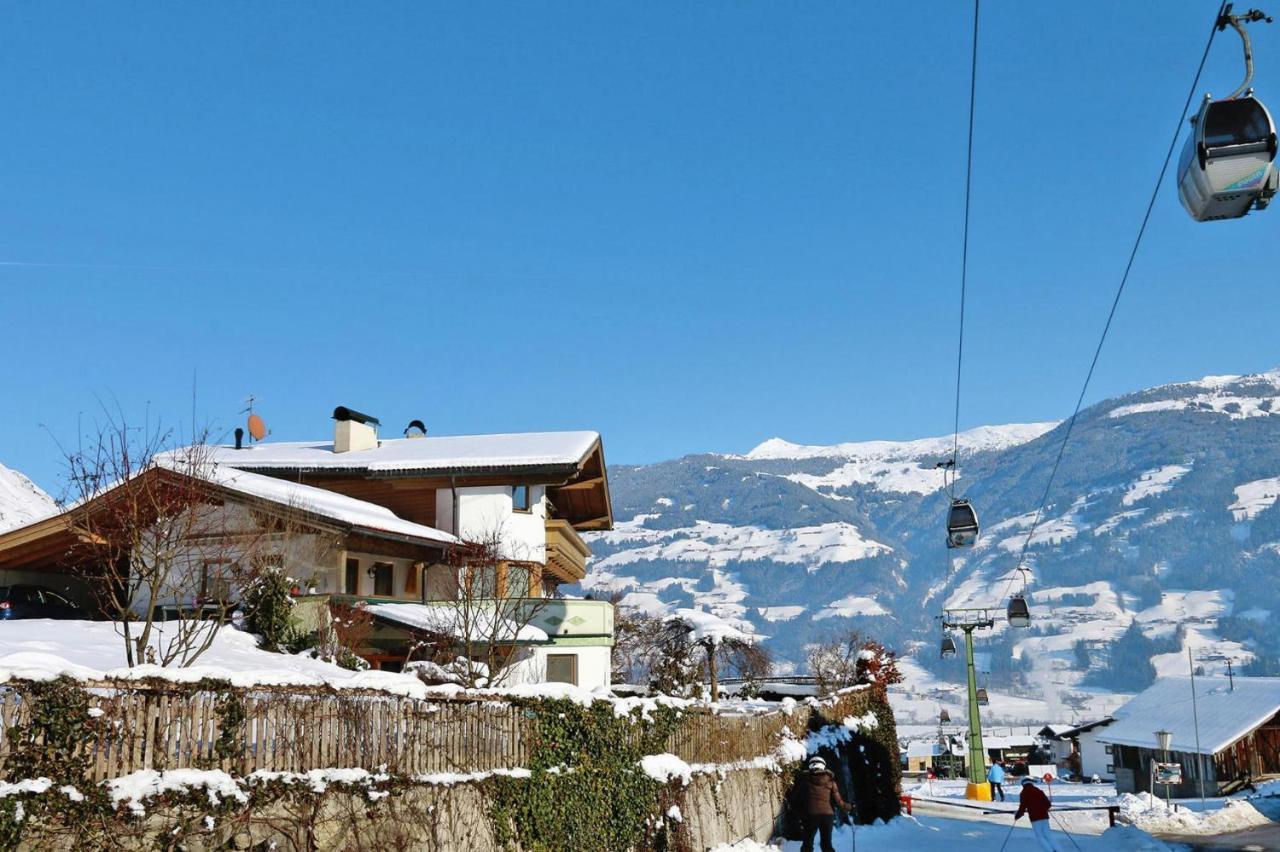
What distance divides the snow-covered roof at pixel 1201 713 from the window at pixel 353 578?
1799 inches

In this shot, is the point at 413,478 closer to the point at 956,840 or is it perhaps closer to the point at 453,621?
the point at 453,621

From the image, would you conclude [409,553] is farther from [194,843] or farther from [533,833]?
[194,843]

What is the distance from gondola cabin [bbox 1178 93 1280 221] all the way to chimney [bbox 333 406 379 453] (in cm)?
3315

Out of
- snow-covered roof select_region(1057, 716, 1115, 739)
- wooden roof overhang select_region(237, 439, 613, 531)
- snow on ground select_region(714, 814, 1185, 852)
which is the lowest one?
snow-covered roof select_region(1057, 716, 1115, 739)

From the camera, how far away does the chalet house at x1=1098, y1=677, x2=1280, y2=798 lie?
5897 centimetres

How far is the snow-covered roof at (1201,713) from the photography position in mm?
59562

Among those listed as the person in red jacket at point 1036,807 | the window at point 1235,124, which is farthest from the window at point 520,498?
the window at point 1235,124

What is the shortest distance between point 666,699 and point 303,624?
9.47 m

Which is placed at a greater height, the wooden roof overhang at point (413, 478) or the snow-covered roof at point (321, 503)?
the wooden roof overhang at point (413, 478)

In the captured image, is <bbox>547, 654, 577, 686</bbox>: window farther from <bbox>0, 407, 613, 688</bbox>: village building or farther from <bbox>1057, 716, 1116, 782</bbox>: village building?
<bbox>1057, 716, 1116, 782</bbox>: village building

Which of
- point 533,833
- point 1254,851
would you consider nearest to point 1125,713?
point 1254,851

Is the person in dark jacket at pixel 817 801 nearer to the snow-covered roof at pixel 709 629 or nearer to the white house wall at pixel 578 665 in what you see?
the white house wall at pixel 578 665

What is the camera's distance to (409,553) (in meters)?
30.2

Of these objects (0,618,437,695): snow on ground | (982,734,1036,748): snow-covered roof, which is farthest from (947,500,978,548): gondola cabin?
(982,734,1036,748): snow-covered roof
